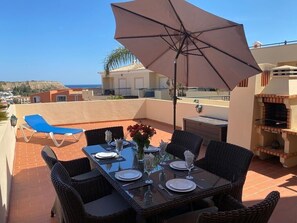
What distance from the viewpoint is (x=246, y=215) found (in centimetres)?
133

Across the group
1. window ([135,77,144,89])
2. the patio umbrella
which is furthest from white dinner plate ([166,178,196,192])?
window ([135,77,144,89])

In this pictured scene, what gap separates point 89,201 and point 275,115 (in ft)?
13.4

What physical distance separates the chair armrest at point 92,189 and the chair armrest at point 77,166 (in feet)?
2.13

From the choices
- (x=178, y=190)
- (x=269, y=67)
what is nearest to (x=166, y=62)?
(x=269, y=67)

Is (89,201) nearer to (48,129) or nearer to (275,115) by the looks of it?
(275,115)

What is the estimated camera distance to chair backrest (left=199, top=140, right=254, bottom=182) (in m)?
2.45

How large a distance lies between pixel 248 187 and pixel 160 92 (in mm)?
12921

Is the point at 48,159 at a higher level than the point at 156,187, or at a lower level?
higher

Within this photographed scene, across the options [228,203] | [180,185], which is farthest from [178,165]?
[228,203]

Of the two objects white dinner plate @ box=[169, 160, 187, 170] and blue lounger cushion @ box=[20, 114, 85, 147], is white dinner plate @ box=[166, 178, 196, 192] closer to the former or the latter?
white dinner plate @ box=[169, 160, 187, 170]

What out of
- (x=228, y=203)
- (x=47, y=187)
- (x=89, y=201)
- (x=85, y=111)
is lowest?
(x=47, y=187)

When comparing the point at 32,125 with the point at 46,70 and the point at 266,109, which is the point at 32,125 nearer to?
the point at 266,109

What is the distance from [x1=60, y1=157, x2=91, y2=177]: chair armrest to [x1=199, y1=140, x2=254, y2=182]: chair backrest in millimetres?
1587

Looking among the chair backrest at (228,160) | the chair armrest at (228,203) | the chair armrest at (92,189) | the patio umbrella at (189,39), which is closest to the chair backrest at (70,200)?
the chair armrest at (92,189)
